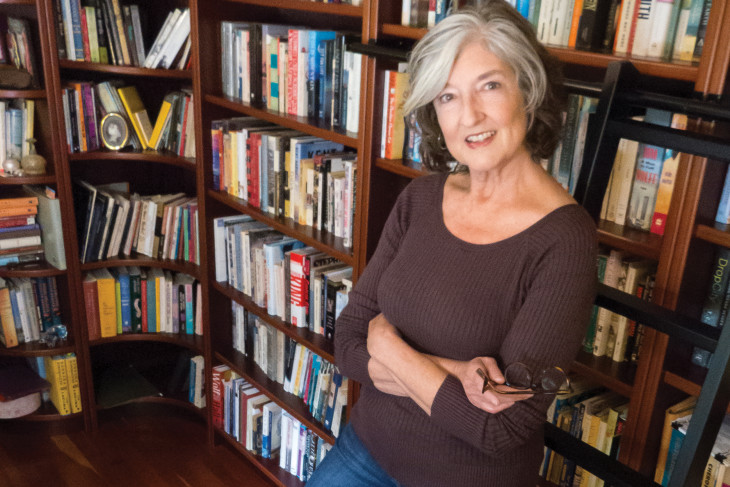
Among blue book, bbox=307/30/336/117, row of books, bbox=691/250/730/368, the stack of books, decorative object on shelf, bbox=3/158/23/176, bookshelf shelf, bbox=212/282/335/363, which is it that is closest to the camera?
row of books, bbox=691/250/730/368

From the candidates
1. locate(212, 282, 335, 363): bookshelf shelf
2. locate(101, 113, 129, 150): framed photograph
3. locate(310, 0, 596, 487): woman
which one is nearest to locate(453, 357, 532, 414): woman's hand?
locate(310, 0, 596, 487): woman

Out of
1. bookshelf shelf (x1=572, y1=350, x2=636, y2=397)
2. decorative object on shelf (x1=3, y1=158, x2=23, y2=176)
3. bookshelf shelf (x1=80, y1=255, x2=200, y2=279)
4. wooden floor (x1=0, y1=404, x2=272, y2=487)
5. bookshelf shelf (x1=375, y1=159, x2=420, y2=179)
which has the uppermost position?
bookshelf shelf (x1=375, y1=159, x2=420, y2=179)

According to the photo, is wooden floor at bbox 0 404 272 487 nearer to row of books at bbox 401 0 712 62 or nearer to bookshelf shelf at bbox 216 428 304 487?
bookshelf shelf at bbox 216 428 304 487

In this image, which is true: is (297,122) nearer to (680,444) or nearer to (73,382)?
(680,444)

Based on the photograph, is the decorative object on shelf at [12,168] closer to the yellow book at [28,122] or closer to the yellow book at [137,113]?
the yellow book at [28,122]

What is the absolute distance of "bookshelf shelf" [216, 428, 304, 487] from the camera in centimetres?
229

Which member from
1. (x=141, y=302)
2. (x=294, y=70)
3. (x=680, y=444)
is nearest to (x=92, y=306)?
(x=141, y=302)

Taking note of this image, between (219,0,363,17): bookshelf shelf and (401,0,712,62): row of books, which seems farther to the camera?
(219,0,363,17): bookshelf shelf

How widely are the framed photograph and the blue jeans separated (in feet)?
5.03

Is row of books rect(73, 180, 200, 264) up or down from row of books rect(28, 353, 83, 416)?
up

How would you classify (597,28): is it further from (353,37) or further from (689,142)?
(353,37)

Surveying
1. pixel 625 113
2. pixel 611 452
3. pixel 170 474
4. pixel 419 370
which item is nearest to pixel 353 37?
Answer: pixel 625 113

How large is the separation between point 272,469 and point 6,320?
3.72 ft

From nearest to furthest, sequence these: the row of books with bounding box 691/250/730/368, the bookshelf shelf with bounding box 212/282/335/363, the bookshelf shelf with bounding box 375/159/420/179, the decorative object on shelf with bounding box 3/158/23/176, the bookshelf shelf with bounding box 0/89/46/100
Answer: the row of books with bounding box 691/250/730/368 → the bookshelf shelf with bounding box 375/159/420/179 → the bookshelf shelf with bounding box 212/282/335/363 → the bookshelf shelf with bounding box 0/89/46/100 → the decorative object on shelf with bounding box 3/158/23/176
